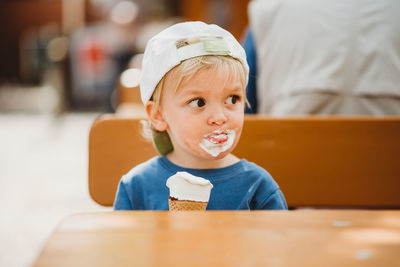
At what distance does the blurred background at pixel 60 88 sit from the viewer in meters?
3.30

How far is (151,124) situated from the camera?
3.93 feet

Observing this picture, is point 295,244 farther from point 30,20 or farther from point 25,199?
point 30,20

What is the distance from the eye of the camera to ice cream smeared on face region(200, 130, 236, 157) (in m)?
1.03

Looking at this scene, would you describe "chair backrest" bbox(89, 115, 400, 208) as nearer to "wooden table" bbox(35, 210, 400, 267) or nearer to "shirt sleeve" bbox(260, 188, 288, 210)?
"shirt sleeve" bbox(260, 188, 288, 210)

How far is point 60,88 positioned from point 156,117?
22.3 ft

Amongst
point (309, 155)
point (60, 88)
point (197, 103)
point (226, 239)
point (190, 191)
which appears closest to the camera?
point (226, 239)

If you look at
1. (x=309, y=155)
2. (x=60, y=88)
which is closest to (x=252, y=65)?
(x=309, y=155)

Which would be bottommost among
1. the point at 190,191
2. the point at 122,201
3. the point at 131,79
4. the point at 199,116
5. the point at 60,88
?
the point at 60,88

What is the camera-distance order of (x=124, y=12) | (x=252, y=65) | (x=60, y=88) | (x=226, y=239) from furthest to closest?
1. (x=124, y=12)
2. (x=60, y=88)
3. (x=252, y=65)
4. (x=226, y=239)

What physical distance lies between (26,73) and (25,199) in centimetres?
1120

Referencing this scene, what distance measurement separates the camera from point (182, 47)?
101cm

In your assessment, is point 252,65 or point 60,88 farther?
point 60,88

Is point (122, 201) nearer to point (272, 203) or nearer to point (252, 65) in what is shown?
point (272, 203)

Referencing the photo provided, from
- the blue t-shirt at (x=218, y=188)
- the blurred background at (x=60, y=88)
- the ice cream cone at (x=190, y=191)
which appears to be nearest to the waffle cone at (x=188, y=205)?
the ice cream cone at (x=190, y=191)
